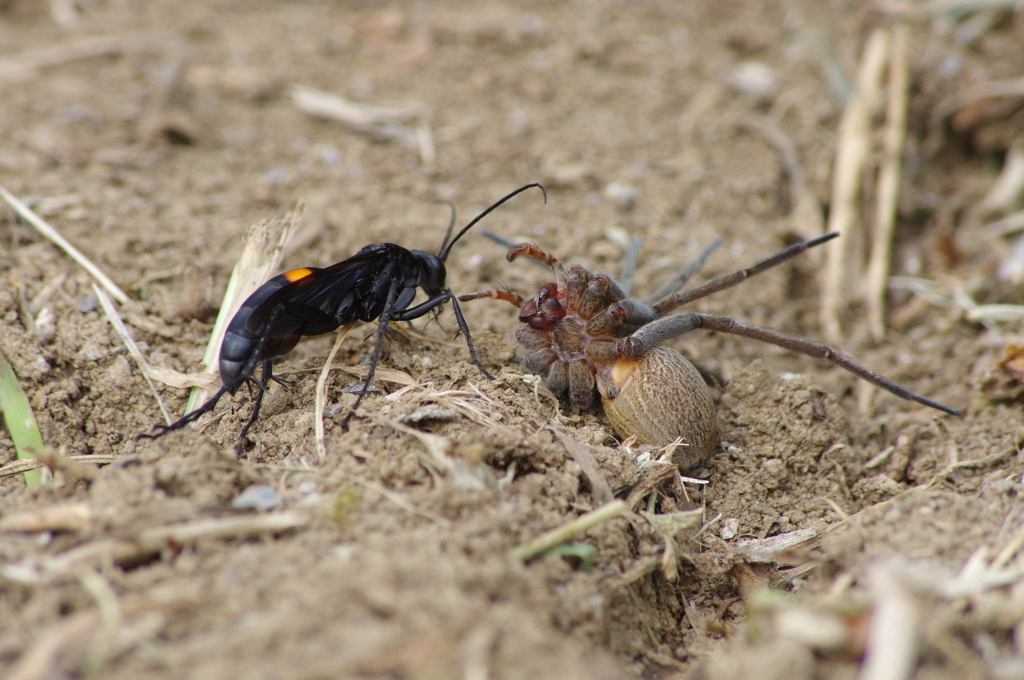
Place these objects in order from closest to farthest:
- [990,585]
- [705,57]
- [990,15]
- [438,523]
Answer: [990,585] → [438,523] → [990,15] → [705,57]

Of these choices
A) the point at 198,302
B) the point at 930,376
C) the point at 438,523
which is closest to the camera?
the point at 438,523

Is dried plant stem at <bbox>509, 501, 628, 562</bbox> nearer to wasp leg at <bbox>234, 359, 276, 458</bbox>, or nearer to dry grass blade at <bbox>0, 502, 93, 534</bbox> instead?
dry grass blade at <bbox>0, 502, 93, 534</bbox>

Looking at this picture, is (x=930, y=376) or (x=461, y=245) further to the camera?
(x=461, y=245)

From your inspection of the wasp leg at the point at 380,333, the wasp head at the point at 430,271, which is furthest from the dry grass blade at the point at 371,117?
the wasp leg at the point at 380,333

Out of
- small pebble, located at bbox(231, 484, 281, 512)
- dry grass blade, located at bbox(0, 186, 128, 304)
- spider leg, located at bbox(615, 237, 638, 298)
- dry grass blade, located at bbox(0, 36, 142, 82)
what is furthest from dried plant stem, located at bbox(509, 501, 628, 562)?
dry grass blade, located at bbox(0, 36, 142, 82)

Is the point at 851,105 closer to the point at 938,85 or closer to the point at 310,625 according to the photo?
the point at 938,85

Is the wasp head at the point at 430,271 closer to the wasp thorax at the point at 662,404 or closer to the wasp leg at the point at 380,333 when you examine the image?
the wasp leg at the point at 380,333

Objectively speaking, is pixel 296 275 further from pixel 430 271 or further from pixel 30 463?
pixel 30 463

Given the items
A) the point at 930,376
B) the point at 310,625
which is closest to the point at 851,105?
the point at 930,376
